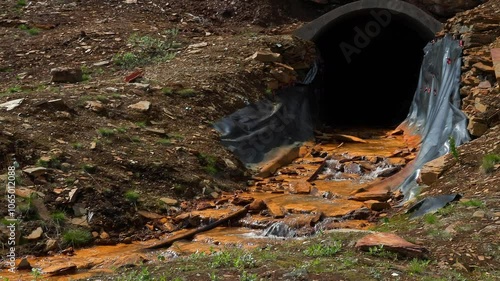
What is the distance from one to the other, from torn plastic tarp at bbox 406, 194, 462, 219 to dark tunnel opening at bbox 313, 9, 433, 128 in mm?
8397

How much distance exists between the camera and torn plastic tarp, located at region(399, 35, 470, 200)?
354 inches

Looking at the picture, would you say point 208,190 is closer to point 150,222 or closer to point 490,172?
point 150,222

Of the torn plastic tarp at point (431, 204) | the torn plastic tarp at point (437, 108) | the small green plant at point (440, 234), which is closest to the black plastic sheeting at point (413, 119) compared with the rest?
the torn plastic tarp at point (437, 108)

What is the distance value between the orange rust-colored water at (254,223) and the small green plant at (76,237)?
120mm

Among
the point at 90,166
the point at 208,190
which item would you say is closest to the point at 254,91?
the point at 208,190

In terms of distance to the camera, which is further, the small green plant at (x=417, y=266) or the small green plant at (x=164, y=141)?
the small green plant at (x=164, y=141)

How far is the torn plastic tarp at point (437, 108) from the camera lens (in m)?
8.99

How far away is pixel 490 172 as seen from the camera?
263 inches

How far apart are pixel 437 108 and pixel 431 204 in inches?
192

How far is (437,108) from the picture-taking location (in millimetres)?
10930

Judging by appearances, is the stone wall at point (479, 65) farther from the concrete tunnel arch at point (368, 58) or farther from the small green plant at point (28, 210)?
the small green plant at point (28, 210)

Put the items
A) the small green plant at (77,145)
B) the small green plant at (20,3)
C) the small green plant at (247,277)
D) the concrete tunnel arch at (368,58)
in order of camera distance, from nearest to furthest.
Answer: the small green plant at (247,277)
the small green plant at (77,145)
the concrete tunnel arch at (368,58)
the small green plant at (20,3)

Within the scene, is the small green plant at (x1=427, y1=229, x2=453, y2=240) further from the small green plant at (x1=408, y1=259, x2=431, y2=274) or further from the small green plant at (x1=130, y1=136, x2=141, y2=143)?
the small green plant at (x1=130, y1=136, x2=141, y2=143)

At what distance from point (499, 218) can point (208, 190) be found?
4.40 m
